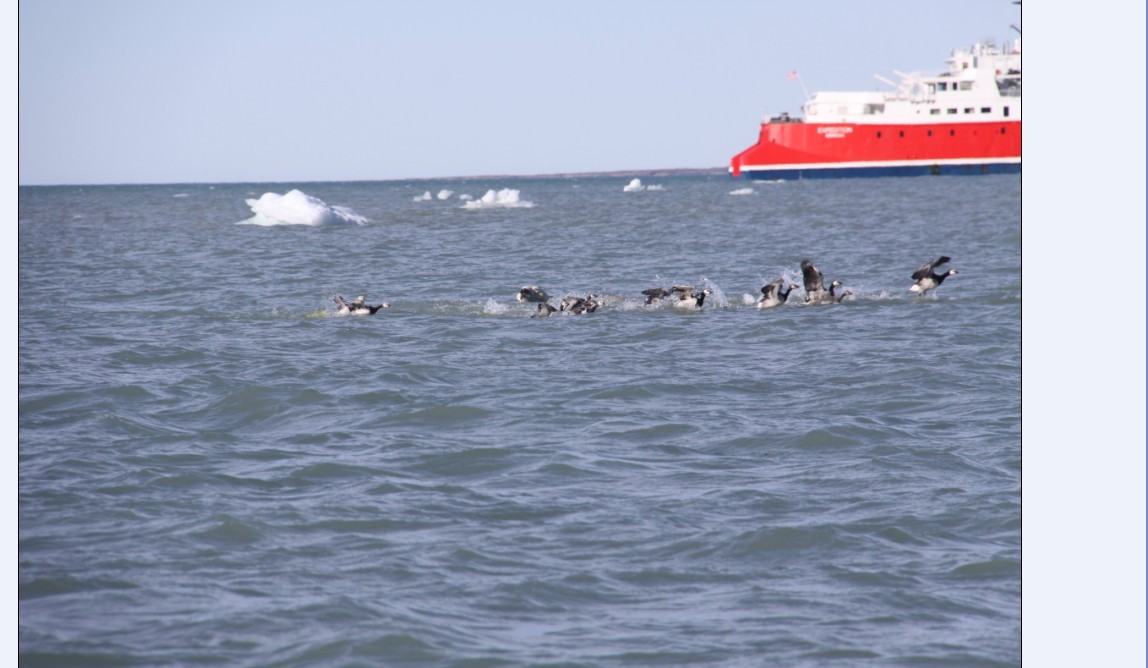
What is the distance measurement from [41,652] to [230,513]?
1.83 meters

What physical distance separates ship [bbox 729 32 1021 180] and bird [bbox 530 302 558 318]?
65.1 meters

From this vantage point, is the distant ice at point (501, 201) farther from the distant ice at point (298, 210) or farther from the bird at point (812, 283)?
the bird at point (812, 283)

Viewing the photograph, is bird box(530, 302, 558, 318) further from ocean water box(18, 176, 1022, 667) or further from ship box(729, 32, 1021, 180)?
ship box(729, 32, 1021, 180)

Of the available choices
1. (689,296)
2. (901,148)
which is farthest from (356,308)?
(901,148)

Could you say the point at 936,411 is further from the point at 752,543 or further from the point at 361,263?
the point at 361,263

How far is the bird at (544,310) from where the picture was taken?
15.6m

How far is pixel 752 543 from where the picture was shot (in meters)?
6.54

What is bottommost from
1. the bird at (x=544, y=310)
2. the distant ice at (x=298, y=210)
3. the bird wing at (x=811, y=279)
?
the bird at (x=544, y=310)

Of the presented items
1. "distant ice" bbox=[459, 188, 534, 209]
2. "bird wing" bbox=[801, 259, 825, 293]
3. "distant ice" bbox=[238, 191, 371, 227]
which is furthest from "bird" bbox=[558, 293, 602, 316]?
"distant ice" bbox=[459, 188, 534, 209]

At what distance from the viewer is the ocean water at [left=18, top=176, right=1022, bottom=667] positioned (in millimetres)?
5441

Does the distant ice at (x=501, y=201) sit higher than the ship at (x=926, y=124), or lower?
lower

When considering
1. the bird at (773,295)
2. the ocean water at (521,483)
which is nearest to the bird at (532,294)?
the ocean water at (521,483)

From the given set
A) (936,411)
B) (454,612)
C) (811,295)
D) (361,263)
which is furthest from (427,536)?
(361,263)

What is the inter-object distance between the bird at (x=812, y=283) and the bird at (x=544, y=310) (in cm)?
352
